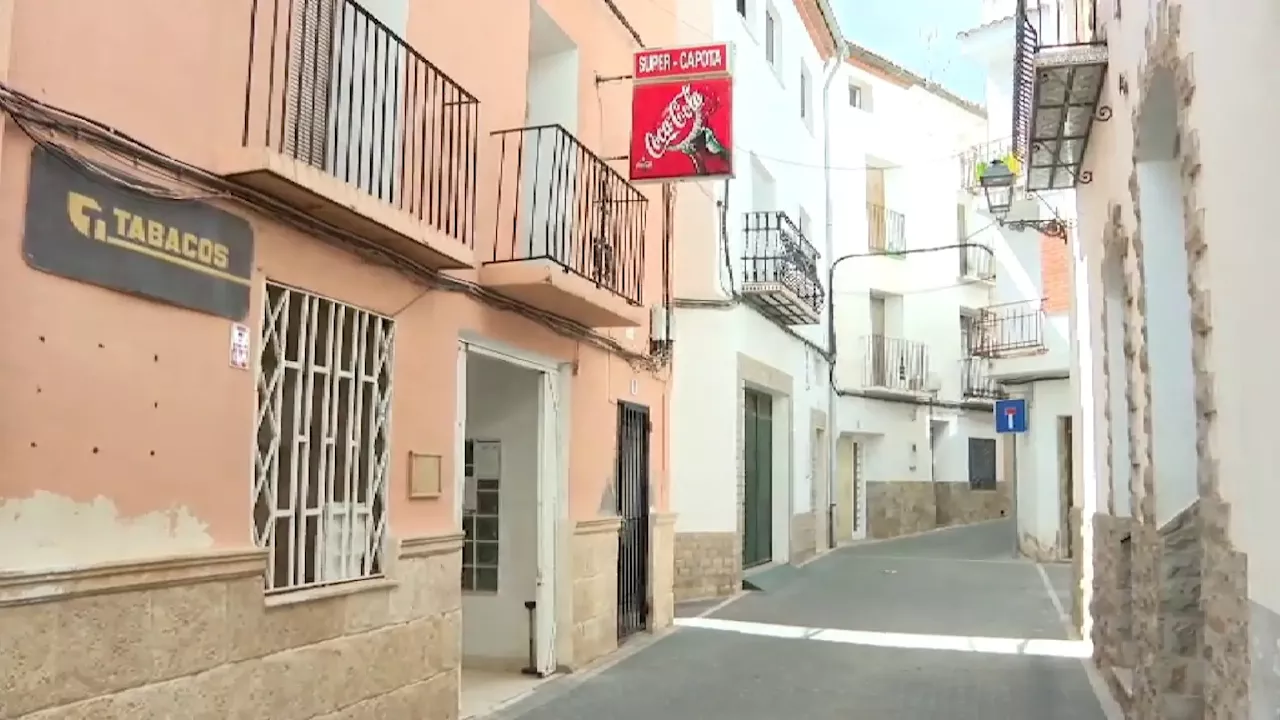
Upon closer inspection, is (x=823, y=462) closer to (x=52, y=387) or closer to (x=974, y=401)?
(x=974, y=401)

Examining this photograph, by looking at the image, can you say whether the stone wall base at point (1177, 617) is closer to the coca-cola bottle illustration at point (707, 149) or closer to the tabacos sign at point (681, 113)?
the coca-cola bottle illustration at point (707, 149)

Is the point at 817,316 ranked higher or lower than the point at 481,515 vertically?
higher

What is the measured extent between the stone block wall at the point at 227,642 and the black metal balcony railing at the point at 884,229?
20032 millimetres

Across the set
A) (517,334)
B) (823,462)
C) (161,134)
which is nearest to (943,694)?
(517,334)

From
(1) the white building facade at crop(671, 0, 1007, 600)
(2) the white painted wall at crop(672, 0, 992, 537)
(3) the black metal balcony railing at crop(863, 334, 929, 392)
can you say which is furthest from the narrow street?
(3) the black metal balcony railing at crop(863, 334, 929, 392)

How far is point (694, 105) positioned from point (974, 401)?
67.4 feet

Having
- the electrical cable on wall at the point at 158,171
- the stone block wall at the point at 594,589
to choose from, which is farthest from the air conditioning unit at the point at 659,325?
the electrical cable on wall at the point at 158,171

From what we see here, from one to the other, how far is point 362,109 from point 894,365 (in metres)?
20.8

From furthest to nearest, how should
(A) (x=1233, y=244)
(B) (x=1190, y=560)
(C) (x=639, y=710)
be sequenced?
(C) (x=639, y=710)
(B) (x=1190, y=560)
(A) (x=1233, y=244)

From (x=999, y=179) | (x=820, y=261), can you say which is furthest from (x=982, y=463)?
(x=999, y=179)

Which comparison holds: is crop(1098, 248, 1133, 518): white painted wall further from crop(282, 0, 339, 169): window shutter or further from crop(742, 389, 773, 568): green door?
crop(742, 389, 773, 568): green door

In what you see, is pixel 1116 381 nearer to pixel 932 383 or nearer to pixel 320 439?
pixel 320 439

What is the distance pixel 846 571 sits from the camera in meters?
17.9

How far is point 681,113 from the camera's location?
30.7 feet
